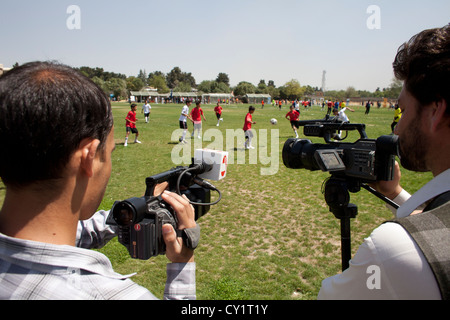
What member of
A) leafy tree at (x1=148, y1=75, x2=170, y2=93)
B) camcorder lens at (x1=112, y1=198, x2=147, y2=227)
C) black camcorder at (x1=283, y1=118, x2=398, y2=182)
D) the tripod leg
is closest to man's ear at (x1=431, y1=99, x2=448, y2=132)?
black camcorder at (x1=283, y1=118, x2=398, y2=182)

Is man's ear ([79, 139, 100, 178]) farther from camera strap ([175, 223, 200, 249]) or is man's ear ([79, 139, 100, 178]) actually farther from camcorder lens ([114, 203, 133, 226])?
camera strap ([175, 223, 200, 249])

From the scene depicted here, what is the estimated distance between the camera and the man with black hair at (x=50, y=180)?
922 mm

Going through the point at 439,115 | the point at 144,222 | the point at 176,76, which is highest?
the point at 176,76

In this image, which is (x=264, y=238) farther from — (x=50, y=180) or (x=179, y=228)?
(x=50, y=180)

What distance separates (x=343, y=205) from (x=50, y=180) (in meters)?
1.75

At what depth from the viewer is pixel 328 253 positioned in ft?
14.0

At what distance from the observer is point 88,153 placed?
1066 millimetres

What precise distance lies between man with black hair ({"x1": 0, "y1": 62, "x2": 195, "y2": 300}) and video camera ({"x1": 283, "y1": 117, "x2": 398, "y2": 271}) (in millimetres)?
1208

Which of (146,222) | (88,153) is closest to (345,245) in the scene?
(146,222)

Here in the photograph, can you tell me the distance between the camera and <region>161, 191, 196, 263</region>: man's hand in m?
1.33

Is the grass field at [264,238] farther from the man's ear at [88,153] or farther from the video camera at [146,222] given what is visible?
the man's ear at [88,153]

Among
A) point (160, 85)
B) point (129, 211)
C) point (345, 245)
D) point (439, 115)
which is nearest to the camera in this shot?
point (439, 115)

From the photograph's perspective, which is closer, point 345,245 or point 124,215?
point 124,215
